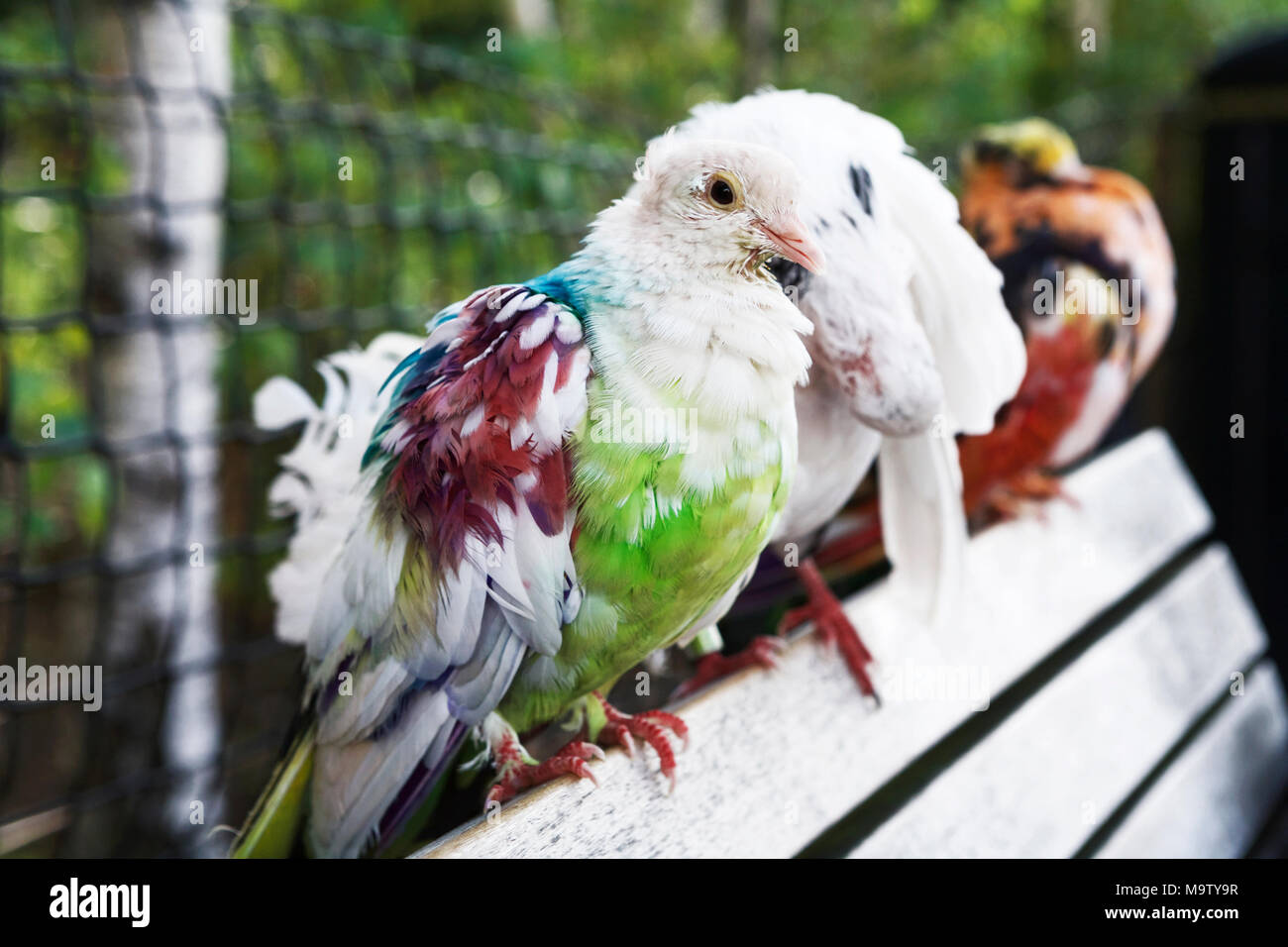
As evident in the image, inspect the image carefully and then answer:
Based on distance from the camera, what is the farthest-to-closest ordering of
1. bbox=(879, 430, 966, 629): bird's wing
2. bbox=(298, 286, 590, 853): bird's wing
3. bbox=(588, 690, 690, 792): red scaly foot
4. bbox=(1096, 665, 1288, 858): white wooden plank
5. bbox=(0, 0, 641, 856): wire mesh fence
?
bbox=(0, 0, 641, 856): wire mesh fence → bbox=(1096, 665, 1288, 858): white wooden plank → bbox=(879, 430, 966, 629): bird's wing → bbox=(588, 690, 690, 792): red scaly foot → bbox=(298, 286, 590, 853): bird's wing

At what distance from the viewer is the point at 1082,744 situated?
1248mm

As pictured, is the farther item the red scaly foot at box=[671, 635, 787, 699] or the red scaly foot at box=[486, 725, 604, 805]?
the red scaly foot at box=[671, 635, 787, 699]

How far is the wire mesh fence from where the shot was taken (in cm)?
181

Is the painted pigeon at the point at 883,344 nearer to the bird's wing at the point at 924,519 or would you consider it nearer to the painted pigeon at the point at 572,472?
the bird's wing at the point at 924,519

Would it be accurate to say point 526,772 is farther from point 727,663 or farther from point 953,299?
point 953,299

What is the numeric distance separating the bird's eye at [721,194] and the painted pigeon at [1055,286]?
74cm

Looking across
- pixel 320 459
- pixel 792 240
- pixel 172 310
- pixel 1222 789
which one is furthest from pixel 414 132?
pixel 1222 789

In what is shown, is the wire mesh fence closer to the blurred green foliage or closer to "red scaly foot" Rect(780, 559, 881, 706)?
the blurred green foliage

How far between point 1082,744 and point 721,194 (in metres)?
A: 0.85

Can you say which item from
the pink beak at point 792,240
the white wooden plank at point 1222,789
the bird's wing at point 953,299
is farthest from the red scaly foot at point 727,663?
the white wooden plank at point 1222,789

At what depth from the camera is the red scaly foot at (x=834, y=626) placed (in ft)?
3.34

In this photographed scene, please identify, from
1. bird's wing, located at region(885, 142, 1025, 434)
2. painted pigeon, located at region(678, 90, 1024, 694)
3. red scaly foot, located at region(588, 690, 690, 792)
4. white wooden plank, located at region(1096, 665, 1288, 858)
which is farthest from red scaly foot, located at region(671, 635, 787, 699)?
white wooden plank, located at region(1096, 665, 1288, 858)

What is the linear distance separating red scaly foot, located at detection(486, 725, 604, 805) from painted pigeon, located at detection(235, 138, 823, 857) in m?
0.04
